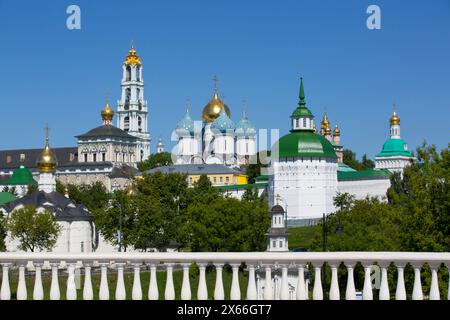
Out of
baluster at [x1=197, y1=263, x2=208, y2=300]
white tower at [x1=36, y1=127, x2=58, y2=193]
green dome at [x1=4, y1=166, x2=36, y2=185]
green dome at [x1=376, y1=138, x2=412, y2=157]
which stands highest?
green dome at [x1=376, y1=138, x2=412, y2=157]

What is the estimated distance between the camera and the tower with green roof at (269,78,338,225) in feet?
267

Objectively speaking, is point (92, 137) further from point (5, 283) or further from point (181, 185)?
point (5, 283)

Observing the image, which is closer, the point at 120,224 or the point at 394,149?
the point at 120,224

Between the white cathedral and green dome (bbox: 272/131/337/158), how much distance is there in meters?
41.2

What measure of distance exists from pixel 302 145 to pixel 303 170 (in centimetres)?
219

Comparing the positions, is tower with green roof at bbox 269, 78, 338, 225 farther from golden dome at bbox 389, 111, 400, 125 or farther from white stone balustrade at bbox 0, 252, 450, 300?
white stone balustrade at bbox 0, 252, 450, 300

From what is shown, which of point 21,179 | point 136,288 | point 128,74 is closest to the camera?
point 136,288

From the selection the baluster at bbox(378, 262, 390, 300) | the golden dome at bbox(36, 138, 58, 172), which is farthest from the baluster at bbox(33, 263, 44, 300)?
the golden dome at bbox(36, 138, 58, 172)

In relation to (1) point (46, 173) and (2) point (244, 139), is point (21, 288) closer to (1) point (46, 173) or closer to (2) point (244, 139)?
(1) point (46, 173)

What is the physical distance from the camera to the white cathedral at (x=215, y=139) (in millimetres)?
125750

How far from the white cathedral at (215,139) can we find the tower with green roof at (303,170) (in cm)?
4057

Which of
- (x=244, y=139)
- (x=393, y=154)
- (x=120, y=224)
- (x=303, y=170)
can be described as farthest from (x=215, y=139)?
(x=120, y=224)

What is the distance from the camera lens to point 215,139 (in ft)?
416

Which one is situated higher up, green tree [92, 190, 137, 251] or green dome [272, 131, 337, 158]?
green dome [272, 131, 337, 158]
